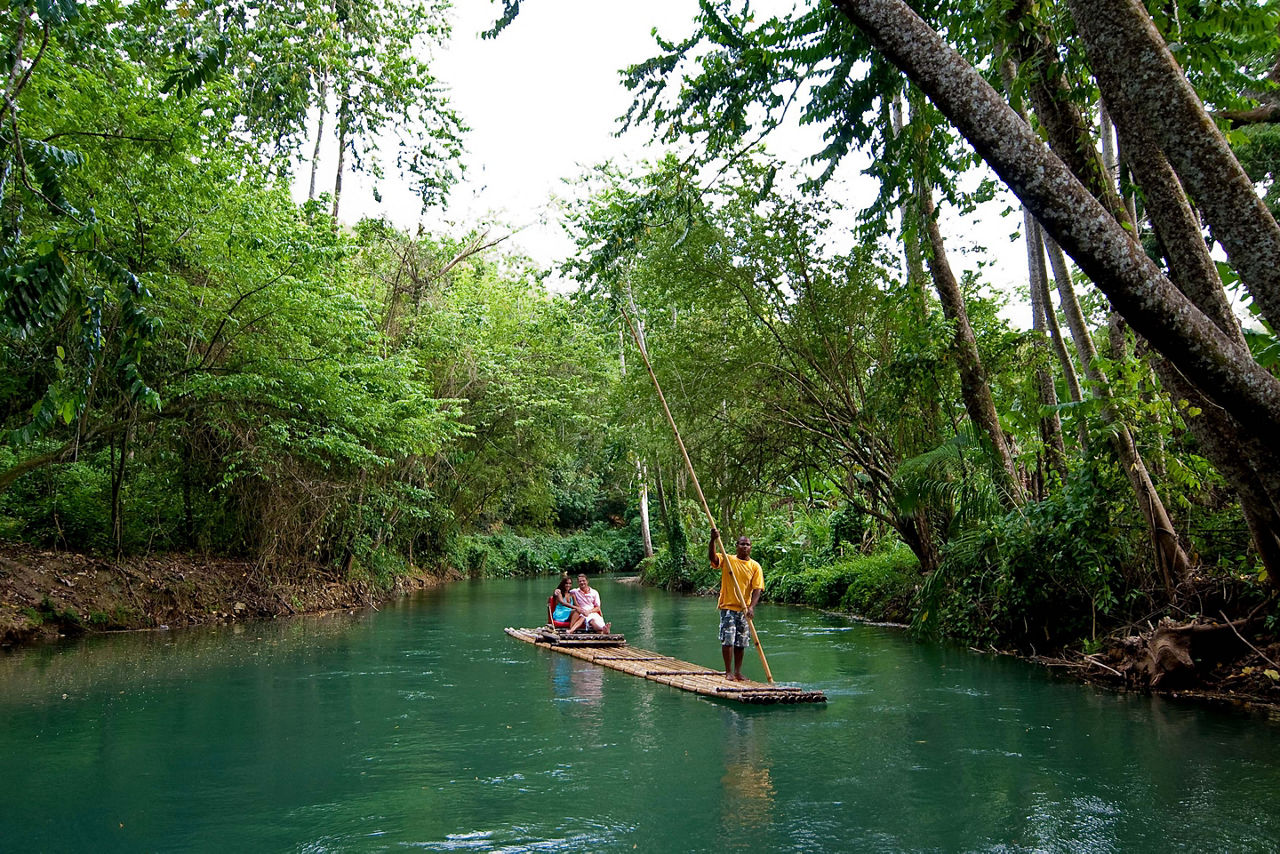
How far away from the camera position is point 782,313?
48.1 feet

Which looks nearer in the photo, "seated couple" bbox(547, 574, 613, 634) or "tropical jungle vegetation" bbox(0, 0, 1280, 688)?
"tropical jungle vegetation" bbox(0, 0, 1280, 688)

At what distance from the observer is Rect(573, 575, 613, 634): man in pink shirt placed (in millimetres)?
12797

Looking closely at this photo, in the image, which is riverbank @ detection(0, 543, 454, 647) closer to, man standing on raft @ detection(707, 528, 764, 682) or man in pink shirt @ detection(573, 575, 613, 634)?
man in pink shirt @ detection(573, 575, 613, 634)

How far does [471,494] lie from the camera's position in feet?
93.3

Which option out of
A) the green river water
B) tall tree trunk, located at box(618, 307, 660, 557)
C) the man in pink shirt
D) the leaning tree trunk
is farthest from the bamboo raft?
tall tree trunk, located at box(618, 307, 660, 557)

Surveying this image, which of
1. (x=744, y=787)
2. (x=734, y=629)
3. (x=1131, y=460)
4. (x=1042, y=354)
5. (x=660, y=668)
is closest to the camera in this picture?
(x=744, y=787)

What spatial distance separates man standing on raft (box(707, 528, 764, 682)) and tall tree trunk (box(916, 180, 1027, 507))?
3494 mm

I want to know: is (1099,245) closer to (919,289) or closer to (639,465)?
(919,289)

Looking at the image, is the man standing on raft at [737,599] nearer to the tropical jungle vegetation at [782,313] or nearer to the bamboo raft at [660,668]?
the bamboo raft at [660,668]

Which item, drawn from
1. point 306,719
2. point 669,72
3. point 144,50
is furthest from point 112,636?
point 669,72

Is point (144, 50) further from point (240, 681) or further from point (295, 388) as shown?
point (240, 681)

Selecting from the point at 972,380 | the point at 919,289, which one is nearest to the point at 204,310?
the point at 919,289

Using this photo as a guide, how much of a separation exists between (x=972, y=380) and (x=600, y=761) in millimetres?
6974

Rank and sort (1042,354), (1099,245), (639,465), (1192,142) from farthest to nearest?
(639,465) → (1042,354) → (1192,142) → (1099,245)
